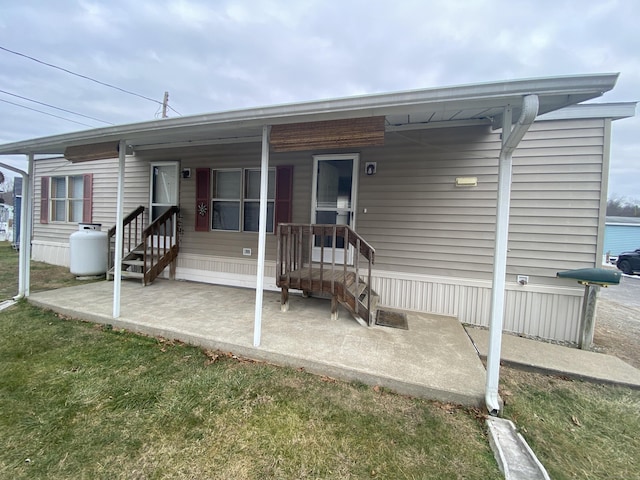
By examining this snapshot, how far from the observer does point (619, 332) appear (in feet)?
13.4

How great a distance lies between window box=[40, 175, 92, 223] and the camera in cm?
678

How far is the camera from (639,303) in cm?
643

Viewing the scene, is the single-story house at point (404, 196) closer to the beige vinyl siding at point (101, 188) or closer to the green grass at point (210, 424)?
the green grass at point (210, 424)

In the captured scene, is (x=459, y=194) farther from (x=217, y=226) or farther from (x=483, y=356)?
(x=217, y=226)

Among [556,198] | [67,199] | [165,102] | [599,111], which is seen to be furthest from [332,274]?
[165,102]

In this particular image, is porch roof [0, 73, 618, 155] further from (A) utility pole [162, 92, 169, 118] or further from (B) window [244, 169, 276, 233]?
(A) utility pole [162, 92, 169, 118]

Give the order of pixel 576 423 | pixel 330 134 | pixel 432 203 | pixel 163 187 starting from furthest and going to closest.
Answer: pixel 163 187 → pixel 432 203 → pixel 330 134 → pixel 576 423

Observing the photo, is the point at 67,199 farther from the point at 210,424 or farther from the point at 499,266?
the point at 499,266

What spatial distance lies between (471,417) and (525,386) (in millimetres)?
888

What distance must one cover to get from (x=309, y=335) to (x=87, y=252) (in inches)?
211

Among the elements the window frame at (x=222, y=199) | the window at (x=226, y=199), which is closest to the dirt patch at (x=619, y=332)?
the window frame at (x=222, y=199)

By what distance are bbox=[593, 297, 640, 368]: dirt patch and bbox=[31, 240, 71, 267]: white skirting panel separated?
35.7ft

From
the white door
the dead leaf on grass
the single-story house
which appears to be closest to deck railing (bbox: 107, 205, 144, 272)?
the white door

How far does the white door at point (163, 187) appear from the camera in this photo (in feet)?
18.4
